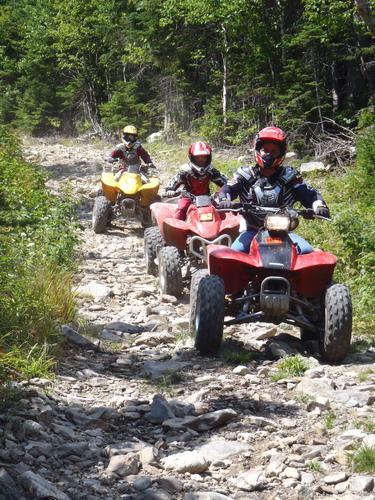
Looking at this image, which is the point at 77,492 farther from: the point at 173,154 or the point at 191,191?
the point at 173,154

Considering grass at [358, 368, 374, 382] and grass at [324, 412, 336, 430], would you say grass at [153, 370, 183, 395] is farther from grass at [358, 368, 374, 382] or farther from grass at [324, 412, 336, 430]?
grass at [358, 368, 374, 382]

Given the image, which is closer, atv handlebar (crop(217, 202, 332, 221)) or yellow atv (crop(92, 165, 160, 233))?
atv handlebar (crop(217, 202, 332, 221))

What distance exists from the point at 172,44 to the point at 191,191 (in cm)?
1434

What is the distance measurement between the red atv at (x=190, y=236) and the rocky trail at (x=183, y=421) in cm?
114

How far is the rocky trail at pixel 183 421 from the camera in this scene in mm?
3504

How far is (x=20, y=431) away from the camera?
12.8ft

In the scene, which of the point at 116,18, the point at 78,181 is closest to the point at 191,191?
the point at 78,181

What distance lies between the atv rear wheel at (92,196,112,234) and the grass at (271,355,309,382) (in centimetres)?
702

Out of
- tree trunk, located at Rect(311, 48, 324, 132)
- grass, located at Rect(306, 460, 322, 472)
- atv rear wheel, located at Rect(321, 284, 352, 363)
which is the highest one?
tree trunk, located at Rect(311, 48, 324, 132)

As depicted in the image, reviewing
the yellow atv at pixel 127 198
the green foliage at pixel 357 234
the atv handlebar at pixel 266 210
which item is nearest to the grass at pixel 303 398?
the atv handlebar at pixel 266 210

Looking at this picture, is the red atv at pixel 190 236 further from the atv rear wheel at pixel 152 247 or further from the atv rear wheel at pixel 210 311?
the atv rear wheel at pixel 210 311

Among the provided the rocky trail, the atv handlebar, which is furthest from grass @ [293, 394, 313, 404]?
the atv handlebar

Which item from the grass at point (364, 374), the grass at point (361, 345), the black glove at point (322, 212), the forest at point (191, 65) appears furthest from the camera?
the forest at point (191, 65)

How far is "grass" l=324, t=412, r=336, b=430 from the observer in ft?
14.2
